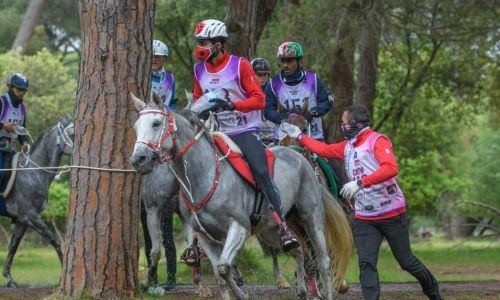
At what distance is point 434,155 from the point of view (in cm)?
5128

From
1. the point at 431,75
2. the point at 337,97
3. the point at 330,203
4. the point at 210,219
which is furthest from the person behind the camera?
the point at 431,75

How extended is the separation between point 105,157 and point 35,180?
16.6 feet

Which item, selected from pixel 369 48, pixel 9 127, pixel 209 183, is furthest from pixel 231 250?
pixel 369 48

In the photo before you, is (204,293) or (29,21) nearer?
(204,293)

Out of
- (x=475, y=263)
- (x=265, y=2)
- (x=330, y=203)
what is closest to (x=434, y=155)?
(x=475, y=263)

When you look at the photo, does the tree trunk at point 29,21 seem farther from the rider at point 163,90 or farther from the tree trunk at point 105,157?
the tree trunk at point 105,157

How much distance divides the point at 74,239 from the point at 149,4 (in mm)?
2614

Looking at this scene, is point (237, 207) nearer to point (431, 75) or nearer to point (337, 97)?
point (337, 97)

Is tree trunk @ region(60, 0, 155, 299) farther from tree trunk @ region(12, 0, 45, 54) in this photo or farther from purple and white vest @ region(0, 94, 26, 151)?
tree trunk @ region(12, 0, 45, 54)

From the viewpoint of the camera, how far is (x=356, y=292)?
40.4 ft

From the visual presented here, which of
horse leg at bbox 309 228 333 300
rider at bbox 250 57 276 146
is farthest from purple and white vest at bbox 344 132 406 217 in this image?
rider at bbox 250 57 276 146

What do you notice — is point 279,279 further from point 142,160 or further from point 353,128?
point 142,160

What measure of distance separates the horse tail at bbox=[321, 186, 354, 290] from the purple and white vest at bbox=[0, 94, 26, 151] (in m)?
5.31

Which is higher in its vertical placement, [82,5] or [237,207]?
[82,5]
